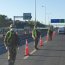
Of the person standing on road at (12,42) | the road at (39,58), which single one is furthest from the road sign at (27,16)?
the person standing on road at (12,42)

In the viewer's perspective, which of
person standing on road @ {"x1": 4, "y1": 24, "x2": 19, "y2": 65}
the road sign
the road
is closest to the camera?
person standing on road @ {"x1": 4, "y1": 24, "x2": 19, "y2": 65}

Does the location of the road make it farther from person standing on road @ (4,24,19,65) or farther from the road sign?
the road sign

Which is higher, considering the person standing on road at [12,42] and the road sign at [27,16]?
the road sign at [27,16]

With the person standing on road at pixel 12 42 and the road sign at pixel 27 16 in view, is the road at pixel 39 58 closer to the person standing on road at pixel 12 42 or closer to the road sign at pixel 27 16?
the person standing on road at pixel 12 42

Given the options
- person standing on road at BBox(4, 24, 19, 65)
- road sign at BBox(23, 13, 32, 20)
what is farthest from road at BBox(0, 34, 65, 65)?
road sign at BBox(23, 13, 32, 20)

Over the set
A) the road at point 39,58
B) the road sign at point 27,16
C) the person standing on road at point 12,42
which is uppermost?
the road sign at point 27,16

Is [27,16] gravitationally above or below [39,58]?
above

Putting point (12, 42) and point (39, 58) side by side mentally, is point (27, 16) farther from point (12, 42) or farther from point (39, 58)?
point (12, 42)

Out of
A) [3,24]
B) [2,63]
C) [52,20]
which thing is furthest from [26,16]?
[2,63]

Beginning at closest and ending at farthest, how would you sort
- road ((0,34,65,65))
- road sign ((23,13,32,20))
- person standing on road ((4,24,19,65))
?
1. person standing on road ((4,24,19,65))
2. road ((0,34,65,65))
3. road sign ((23,13,32,20))

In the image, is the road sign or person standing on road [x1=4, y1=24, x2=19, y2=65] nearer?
person standing on road [x1=4, y1=24, x2=19, y2=65]

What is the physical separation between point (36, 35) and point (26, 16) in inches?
3202

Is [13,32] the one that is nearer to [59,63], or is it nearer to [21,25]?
[59,63]

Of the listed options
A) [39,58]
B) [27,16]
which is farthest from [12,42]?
[27,16]
